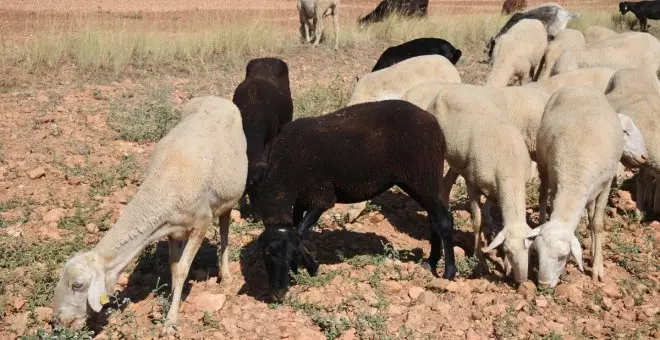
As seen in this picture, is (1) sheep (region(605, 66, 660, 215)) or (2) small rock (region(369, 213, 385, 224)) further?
(2) small rock (region(369, 213, 385, 224))

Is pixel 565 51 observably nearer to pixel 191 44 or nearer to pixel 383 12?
pixel 191 44

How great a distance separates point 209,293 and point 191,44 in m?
9.21

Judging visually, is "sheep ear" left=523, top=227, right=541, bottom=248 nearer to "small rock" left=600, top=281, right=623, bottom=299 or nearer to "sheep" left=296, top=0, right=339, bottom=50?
"small rock" left=600, top=281, right=623, bottom=299

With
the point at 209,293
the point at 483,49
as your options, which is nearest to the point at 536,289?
the point at 209,293

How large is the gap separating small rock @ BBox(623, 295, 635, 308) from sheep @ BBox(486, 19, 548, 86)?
521cm

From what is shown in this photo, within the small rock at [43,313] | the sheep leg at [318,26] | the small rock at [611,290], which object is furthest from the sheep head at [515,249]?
the sheep leg at [318,26]

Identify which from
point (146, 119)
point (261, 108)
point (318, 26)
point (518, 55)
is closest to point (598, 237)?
point (261, 108)

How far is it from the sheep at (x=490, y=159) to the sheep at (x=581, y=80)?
176 cm

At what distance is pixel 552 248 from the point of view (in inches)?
227

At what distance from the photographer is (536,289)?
599 centimetres

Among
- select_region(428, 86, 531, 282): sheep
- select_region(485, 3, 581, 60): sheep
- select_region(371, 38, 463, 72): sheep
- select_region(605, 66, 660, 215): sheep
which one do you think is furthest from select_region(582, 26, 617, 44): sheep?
select_region(428, 86, 531, 282): sheep

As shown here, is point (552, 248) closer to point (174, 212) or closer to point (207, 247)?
point (174, 212)

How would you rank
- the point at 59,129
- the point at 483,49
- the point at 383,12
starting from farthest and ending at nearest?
the point at 383,12, the point at 483,49, the point at 59,129

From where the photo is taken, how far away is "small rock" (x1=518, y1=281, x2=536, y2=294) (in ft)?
19.5
